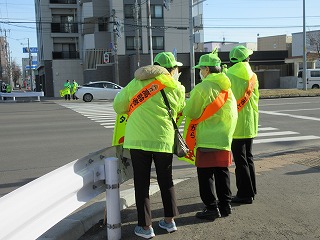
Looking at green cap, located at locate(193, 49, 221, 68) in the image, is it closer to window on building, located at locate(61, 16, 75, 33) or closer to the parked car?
the parked car

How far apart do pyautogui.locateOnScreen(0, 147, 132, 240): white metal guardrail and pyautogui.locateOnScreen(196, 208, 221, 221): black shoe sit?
1196 millimetres

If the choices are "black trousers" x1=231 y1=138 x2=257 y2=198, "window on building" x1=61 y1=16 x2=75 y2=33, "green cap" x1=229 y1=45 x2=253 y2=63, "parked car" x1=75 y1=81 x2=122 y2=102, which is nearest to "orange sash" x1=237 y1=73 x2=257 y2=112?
"green cap" x1=229 y1=45 x2=253 y2=63

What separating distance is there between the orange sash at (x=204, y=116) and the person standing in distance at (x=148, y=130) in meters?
0.41

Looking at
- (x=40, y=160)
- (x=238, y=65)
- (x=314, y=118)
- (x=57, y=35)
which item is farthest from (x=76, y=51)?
(x=238, y=65)

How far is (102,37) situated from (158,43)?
22.1ft

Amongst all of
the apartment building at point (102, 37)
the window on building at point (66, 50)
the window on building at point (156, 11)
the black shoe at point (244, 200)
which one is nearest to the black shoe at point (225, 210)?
the black shoe at point (244, 200)

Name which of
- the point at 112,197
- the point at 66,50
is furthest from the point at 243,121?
the point at 66,50

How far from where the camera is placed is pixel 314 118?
576 inches

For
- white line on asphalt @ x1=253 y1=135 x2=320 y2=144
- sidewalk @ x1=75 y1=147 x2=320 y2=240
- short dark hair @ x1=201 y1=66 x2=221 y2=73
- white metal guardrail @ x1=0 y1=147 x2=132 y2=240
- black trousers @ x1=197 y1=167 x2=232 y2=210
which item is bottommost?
white line on asphalt @ x1=253 y1=135 x2=320 y2=144

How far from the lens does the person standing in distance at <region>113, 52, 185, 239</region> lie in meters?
3.65

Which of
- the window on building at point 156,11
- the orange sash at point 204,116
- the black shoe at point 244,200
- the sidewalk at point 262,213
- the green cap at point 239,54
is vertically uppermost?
the window on building at point 156,11

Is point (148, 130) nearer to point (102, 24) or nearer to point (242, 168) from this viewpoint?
point (242, 168)

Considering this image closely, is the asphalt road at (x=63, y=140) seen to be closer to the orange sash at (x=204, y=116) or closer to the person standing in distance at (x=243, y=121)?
the person standing in distance at (x=243, y=121)

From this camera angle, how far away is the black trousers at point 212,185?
4.24m
